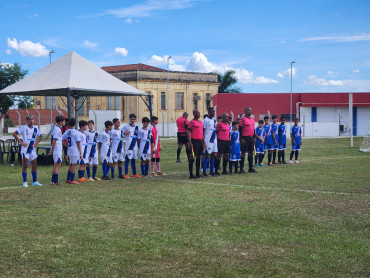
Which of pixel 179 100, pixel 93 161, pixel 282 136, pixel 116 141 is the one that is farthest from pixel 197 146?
pixel 179 100

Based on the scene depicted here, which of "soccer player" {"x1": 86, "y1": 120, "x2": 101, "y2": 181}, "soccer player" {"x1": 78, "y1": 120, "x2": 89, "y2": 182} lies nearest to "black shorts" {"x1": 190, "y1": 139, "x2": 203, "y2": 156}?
"soccer player" {"x1": 86, "y1": 120, "x2": 101, "y2": 181}

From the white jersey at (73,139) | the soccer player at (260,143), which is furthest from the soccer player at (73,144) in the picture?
the soccer player at (260,143)

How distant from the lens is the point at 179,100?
208ft

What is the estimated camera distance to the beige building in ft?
193

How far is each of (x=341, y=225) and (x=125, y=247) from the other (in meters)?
3.47

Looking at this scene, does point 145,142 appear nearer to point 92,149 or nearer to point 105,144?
point 105,144

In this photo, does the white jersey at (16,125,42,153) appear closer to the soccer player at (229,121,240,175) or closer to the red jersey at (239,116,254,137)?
the soccer player at (229,121,240,175)

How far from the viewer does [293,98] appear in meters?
54.5

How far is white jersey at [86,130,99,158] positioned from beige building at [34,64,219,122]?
43.1 metres

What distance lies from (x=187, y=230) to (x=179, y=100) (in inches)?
2232

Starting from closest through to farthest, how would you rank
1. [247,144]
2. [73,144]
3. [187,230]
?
[187,230] < [73,144] < [247,144]

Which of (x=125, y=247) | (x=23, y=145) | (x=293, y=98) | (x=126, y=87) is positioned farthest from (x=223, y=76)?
(x=125, y=247)

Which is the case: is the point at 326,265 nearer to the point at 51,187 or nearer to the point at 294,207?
the point at 294,207

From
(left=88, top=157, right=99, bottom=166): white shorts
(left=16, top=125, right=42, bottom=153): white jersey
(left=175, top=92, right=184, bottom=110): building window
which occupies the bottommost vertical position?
(left=88, top=157, right=99, bottom=166): white shorts
